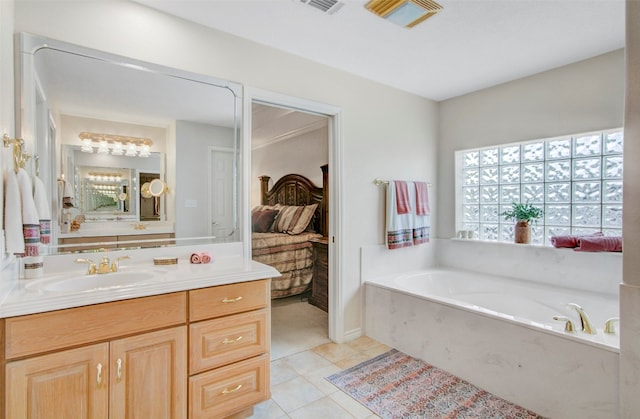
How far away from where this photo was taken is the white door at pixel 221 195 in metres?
2.18

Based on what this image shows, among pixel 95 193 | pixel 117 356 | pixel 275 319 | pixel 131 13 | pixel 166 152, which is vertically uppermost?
pixel 131 13

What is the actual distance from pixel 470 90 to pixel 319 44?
72.1 inches

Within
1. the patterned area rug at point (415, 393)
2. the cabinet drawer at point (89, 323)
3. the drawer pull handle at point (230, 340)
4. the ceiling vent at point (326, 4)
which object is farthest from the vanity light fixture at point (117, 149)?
the patterned area rug at point (415, 393)

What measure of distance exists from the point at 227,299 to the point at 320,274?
2.26 meters

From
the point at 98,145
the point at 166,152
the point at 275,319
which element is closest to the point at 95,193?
the point at 98,145

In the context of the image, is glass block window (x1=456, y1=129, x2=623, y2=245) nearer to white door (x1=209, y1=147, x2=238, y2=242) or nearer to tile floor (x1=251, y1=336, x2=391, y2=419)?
tile floor (x1=251, y1=336, x2=391, y2=419)

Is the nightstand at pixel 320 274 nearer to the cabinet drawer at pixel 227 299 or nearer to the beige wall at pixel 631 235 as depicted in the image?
the cabinet drawer at pixel 227 299

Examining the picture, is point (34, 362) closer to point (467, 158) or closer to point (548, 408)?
point (548, 408)

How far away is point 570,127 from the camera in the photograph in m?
2.72

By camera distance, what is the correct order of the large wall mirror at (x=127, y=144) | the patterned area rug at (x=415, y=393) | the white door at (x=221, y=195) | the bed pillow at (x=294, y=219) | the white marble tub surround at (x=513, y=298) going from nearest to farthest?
the large wall mirror at (x=127, y=144) < the patterned area rug at (x=415, y=393) < the white marble tub surround at (x=513, y=298) < the white door at (x=221, y=195) < the bed pillow at (x=294, y=219)

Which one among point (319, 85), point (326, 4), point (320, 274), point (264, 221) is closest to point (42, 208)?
point (326, 4)

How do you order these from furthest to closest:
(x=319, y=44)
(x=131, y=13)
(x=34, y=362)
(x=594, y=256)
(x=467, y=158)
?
(x=467, y=158)
(x=594, y=256)
(x=319, y=44)
(x=131, y=13)
(x=34, y=362)

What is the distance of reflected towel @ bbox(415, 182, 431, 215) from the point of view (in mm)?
3338

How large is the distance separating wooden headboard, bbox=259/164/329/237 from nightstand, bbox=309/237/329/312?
0.99 feet
